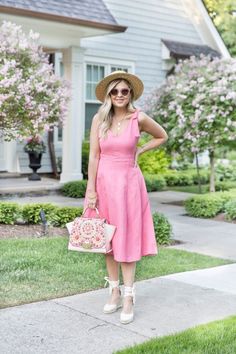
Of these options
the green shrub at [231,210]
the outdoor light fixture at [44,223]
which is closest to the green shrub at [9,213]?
the outdoor light fixture at [44,223]

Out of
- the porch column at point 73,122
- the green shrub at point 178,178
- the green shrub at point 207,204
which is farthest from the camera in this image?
the green shrub at point 178,178

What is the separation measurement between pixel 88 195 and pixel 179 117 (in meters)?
7.00

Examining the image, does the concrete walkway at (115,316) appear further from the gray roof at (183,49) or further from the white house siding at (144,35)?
the gray roof at (183,49)

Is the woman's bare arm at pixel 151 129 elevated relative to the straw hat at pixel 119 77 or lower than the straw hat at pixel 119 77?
lower

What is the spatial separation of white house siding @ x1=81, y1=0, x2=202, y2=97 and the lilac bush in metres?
6.59

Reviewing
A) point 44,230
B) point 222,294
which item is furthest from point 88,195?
point 44,230

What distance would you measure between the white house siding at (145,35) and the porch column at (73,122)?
84.4 inches

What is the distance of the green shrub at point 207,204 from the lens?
10.8 metres

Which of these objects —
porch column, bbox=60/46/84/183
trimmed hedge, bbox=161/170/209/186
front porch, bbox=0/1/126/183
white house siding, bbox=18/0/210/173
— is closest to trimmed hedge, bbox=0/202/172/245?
front porch, bbox=0/1/126/183

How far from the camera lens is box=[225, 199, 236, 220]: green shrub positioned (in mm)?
10398

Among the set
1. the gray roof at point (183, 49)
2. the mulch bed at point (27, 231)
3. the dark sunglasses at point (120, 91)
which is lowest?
the mulch bed at point (27, 231)

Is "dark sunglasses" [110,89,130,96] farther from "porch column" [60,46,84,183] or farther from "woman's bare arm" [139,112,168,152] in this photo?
"porch column" [60,46,84,183]

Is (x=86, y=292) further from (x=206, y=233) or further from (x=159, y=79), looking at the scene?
(x=159, y=79)

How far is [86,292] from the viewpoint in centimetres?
562
